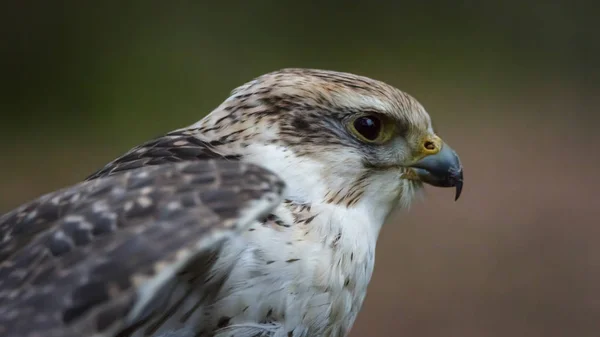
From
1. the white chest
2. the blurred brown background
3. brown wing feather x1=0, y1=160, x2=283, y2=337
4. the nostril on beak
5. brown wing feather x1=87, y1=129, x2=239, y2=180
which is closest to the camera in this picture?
brown wing feather x1=0, y1=160, x2=283, y2=337

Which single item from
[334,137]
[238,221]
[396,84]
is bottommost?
[396,84]

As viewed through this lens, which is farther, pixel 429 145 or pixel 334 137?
pixel 429 145

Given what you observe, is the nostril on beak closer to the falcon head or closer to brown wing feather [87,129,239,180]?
the falcon head

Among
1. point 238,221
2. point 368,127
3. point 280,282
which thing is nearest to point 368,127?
point 368,127

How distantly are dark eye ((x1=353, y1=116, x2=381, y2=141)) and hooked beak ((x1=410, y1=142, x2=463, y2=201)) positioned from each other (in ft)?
0.48

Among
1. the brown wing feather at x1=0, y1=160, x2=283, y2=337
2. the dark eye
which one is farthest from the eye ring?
the brown wing feather at x1=0, y1=160, x2=283, y2=337

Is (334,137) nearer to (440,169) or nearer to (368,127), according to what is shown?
(368,127)

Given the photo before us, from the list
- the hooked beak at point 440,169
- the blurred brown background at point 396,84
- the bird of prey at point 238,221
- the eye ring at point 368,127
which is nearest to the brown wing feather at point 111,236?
the bird of prey at point 238,221

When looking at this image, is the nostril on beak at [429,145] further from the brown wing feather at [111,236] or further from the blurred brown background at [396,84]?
the blurred brown background at [396,84]

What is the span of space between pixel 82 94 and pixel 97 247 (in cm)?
587

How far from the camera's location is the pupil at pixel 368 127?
77.4 inches

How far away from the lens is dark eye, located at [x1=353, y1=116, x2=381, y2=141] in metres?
1.96

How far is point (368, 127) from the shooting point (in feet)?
6.48

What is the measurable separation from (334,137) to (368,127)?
0.11 metres
